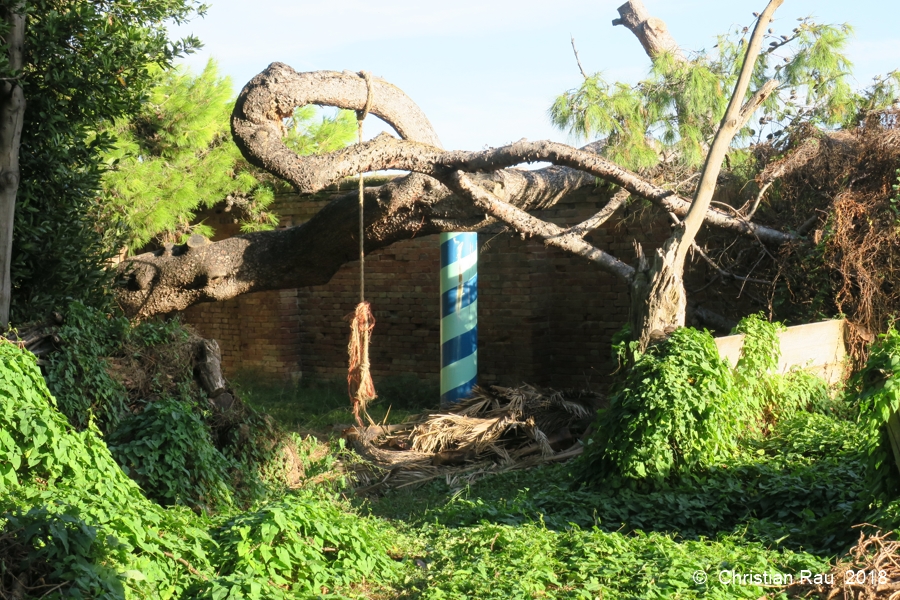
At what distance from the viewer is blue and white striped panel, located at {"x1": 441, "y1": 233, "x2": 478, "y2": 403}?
9016mm

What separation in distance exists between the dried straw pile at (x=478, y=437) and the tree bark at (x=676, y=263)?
1.50 metres

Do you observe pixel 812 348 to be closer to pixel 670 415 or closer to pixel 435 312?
pixel 670 415

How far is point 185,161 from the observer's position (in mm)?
11602

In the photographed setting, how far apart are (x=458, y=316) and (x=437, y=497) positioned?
2.89 metres

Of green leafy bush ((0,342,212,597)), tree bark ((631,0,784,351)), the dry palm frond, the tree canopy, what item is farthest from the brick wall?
green leafy bush ((0,342,212,597))

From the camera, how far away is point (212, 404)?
646cm

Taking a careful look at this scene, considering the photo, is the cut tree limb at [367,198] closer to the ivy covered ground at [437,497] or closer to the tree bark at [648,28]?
the ivy covered ground at [437,497]

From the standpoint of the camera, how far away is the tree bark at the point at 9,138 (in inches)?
251

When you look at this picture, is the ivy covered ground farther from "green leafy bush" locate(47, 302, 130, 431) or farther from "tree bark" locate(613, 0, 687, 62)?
"tree bark" locate(613, 0, 687, 62)

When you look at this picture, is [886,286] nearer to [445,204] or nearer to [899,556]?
[445,204]

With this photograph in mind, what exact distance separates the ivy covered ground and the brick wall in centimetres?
305

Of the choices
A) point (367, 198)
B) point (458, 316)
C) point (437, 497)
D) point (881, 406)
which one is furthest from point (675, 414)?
point (367, 198)

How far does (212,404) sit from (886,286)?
6397 millimetres

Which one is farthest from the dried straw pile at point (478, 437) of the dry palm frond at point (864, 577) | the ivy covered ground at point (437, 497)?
the dry palm frond at point (864, 577)
